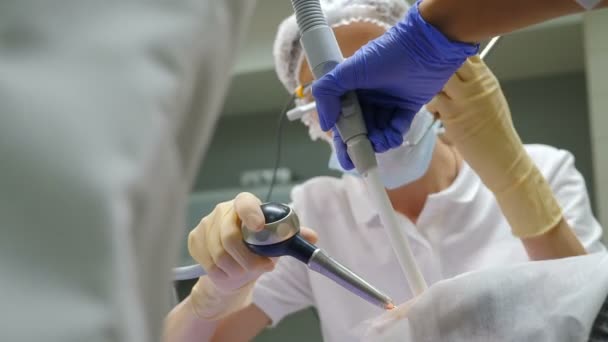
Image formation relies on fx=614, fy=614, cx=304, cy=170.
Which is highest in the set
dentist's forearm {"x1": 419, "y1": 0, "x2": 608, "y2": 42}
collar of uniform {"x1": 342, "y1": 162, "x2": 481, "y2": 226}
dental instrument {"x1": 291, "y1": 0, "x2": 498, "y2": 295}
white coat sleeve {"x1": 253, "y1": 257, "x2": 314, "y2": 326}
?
dentist's forearm {"x1": 419, "y1": 0, "x2": 608, "y2": 42}

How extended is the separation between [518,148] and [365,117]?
0.92 feet

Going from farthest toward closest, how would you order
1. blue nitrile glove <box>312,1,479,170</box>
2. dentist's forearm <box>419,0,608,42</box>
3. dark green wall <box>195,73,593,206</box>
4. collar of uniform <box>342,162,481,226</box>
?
dark green wall <box>195,73,593,206</box>, collar of uniform <box>342,162,481,226</box>, blue nitrile glove <box>312,1,479,170</box>, dentist's forearm <box>419,0,608,42</box>

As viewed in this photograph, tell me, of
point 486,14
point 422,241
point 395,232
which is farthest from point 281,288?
point 486,14

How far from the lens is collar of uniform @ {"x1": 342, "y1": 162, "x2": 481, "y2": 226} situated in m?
1.27

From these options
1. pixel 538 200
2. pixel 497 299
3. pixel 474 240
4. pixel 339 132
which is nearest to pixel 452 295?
pixel 497 299

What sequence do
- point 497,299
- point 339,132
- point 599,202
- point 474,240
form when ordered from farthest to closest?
point 599,202
point 474,240
point 339,132
point 497,299

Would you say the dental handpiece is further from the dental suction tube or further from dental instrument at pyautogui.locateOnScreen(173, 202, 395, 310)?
the dental suction tube

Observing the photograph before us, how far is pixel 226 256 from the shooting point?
0.89m

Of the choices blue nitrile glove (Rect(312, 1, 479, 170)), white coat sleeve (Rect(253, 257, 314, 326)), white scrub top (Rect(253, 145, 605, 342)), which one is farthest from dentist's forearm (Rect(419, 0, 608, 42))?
white coat sleeve (Rect(253, 257, 314, 326))

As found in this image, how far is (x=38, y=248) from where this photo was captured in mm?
231

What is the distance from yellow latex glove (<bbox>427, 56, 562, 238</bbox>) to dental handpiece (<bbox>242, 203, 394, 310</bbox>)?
0.29 m

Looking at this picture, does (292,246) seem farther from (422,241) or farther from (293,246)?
(422,241)

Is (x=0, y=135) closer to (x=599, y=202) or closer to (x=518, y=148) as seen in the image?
(x=518, y=148)

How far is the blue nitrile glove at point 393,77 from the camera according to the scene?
77 cm
